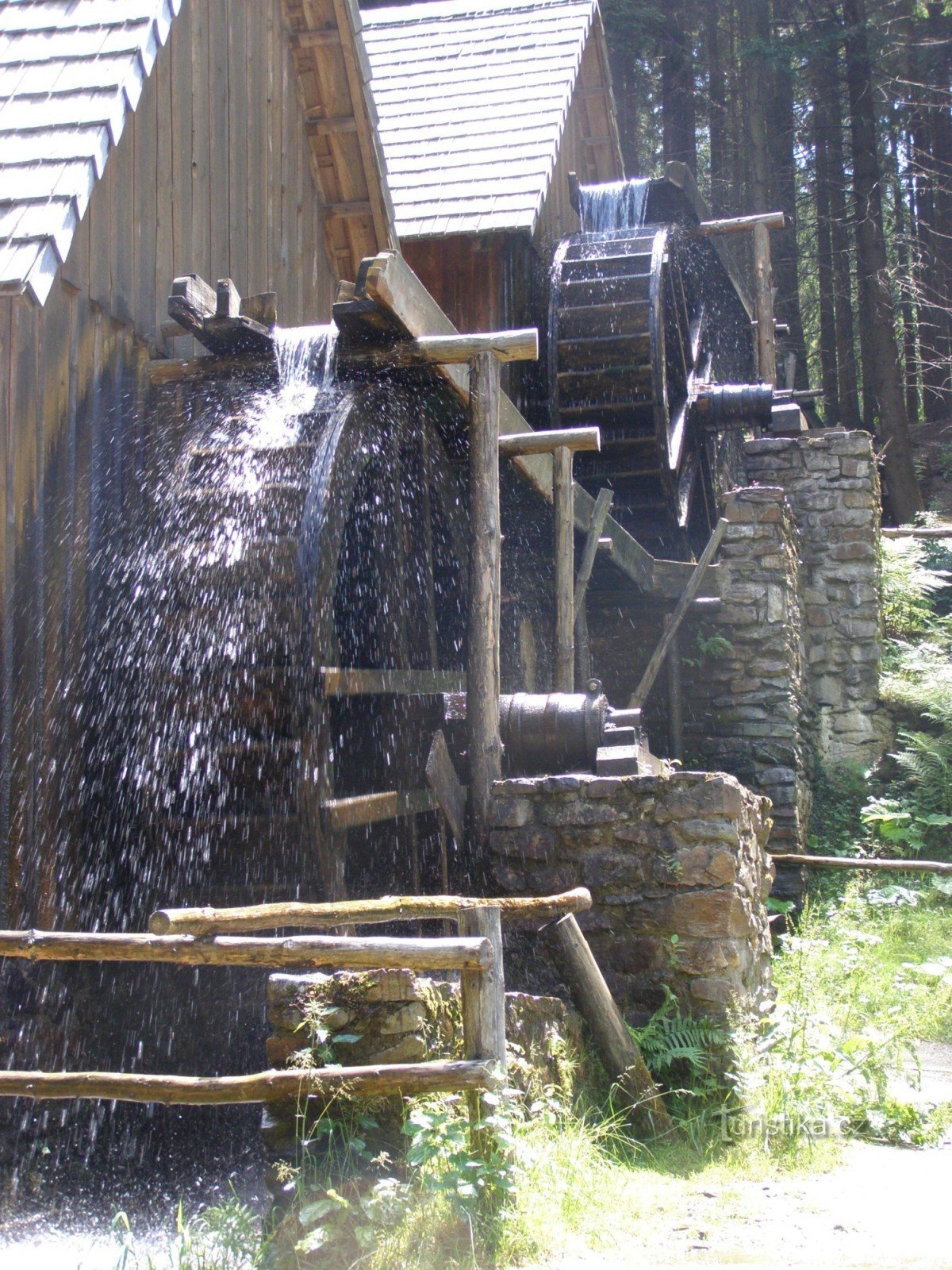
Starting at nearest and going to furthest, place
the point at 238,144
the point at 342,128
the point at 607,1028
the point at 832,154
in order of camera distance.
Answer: the point at 607,1028, the point at 238,144, the point at 342,128, the point at 832,154

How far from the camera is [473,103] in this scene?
35.8ft

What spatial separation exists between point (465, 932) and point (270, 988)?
0.59 m

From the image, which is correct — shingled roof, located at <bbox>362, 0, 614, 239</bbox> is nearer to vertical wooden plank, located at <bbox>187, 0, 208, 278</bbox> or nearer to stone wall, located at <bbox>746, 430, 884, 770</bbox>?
vertical wooden plank, located at <bbox>187, 0, 208, 278</bbox>

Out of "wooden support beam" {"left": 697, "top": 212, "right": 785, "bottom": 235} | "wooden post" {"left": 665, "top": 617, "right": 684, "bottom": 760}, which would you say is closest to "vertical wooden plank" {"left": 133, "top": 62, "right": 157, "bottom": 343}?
"wooden post" {"left": 665, "top": 617, "right": 684, "bottom": 760}

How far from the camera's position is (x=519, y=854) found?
542 cm

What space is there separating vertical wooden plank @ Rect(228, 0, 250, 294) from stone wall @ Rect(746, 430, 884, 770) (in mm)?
4976

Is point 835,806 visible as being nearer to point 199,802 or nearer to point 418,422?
point 418,422

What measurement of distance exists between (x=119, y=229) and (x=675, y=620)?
16.8 feet

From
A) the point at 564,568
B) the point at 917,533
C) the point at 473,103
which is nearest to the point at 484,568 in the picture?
the point at 564,568

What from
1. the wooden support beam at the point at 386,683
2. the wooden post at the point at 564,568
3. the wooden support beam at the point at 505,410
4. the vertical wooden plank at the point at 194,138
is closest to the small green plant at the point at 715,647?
the wooden support beam at the point at 505,410

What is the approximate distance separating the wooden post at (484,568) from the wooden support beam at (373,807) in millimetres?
421

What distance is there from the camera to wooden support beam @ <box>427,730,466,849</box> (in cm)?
552

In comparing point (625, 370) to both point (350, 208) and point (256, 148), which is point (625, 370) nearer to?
point (350, 208)

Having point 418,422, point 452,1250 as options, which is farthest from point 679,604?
point 452,1250
